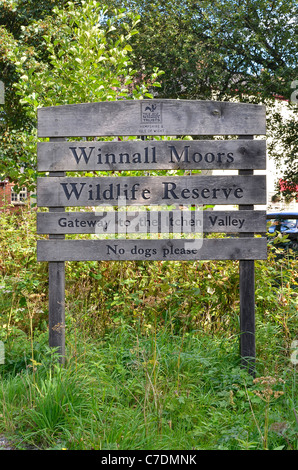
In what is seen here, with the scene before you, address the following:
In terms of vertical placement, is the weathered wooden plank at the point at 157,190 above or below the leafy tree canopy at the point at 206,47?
below

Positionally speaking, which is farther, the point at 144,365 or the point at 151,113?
the point at 151,113

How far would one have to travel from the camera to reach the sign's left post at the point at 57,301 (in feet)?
13.4

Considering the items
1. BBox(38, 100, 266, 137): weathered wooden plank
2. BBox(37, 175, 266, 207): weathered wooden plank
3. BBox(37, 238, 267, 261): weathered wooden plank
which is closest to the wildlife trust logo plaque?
BBox(38, 100, 266, 137): weathered wooden plank

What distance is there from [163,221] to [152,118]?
89 cm

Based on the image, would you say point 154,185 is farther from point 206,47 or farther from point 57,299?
point 206,47

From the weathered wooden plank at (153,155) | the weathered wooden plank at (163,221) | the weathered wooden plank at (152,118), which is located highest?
the weathered wooden plank at (152,118)

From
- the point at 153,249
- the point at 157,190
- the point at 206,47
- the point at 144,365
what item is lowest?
the point at 144,365

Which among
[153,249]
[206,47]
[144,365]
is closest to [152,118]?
[153,249]

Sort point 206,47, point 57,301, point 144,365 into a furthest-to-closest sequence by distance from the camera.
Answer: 1. point 206,47
2. point 57,301
3. point 144,365

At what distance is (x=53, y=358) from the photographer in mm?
3959

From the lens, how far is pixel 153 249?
419 cm

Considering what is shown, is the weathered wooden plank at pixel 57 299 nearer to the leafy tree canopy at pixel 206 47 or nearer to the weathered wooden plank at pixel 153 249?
the weathered wooden plank at pixel 153 249

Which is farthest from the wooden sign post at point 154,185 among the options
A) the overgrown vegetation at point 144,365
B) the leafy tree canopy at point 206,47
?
the leafy tree canopy at point 206,47

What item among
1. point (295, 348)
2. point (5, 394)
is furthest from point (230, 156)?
point (5, 394)
